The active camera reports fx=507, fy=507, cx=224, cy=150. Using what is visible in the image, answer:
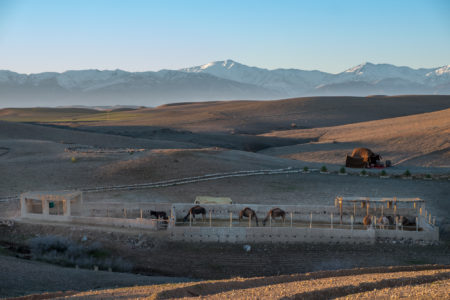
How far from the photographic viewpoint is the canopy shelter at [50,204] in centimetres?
2352

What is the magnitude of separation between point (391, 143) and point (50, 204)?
37.8 meters

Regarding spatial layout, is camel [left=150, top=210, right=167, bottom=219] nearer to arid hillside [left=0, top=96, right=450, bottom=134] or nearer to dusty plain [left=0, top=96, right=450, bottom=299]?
dusty plain [left=0, top=96, right=450, bottom=299]

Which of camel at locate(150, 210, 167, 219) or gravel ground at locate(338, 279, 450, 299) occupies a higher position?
gravel ground at locate(338, 279, 450, 299)

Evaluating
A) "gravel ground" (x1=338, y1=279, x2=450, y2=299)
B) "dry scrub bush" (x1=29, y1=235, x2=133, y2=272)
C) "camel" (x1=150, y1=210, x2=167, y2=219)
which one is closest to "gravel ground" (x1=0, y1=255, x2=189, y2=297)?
"dry scrub bush" (x1=29, y1=235, x2=133, y2=272)

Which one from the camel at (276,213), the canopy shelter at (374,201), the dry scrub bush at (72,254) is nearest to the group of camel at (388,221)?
the canopy shelter at (374,201)

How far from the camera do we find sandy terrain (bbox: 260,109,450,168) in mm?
45812

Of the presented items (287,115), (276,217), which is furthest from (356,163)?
(287,115)

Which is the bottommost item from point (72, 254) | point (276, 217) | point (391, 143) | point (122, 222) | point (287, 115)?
point (72, 254)

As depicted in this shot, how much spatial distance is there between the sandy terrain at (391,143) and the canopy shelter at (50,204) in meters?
27.1

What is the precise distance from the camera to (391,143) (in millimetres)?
51938

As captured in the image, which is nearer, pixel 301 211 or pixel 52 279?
pixel 52 279

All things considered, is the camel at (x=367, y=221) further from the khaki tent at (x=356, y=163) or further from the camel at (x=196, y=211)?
the khaki tent at (x=356, y=163)

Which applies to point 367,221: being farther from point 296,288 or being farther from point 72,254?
point 72,254

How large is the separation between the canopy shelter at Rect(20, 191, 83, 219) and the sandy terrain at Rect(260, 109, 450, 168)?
27.1 m
